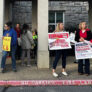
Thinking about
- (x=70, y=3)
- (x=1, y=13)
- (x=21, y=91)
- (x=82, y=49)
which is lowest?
(x=21, y=91)

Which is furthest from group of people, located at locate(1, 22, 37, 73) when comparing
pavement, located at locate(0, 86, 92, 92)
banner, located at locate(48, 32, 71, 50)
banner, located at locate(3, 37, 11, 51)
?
pavement, located at locate(0, 86, 92, 92)

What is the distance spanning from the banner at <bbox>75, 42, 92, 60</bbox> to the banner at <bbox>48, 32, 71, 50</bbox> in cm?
39

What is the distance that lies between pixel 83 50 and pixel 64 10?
761cm

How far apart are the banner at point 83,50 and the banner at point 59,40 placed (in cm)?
39

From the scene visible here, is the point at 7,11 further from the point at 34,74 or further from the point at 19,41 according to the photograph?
the point at 34,74

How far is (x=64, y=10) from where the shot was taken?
14.2m

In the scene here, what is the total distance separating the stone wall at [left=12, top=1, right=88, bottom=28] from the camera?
13.9m

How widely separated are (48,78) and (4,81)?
153 cm

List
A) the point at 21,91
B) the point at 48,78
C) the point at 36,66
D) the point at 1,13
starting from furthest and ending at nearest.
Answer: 1. the point at 36,66
2. the point at 1,13
3. the point at 48,78
4. the point at 21,91

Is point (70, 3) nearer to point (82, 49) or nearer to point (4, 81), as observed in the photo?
point (82, 49)

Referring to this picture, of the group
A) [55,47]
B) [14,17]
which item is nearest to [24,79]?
[55,47]

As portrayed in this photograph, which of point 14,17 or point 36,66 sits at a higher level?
point 14,17

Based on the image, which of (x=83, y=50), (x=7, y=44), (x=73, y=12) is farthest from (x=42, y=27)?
(x=73, y=12)

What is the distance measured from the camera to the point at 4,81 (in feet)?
20.2
